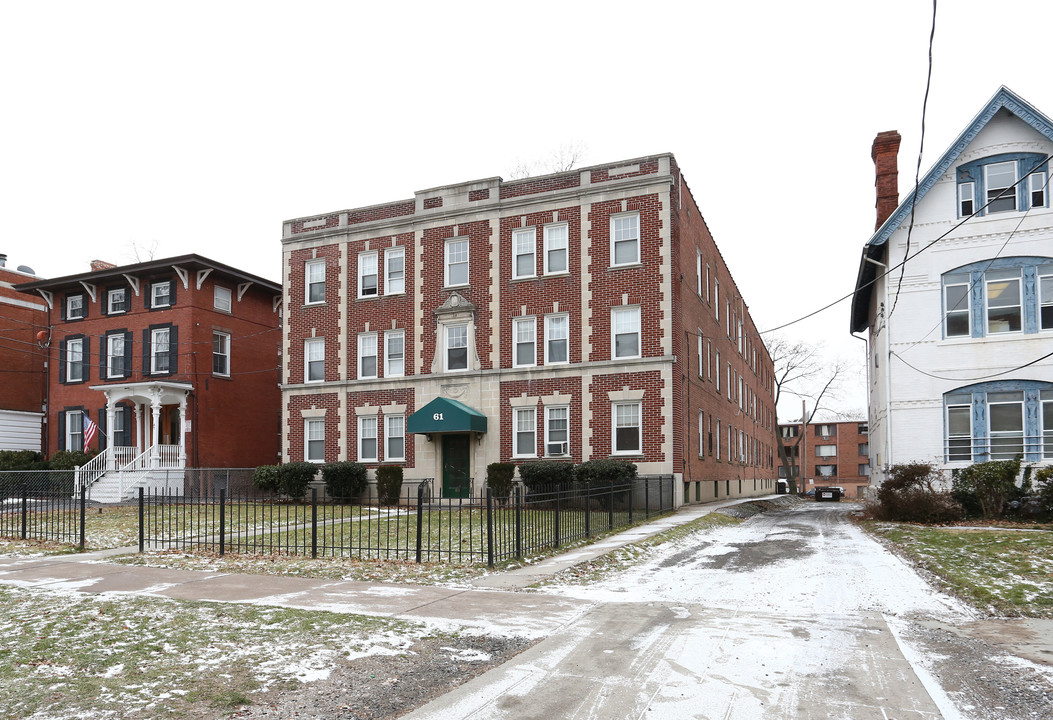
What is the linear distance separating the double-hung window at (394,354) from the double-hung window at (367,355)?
0.57 metres

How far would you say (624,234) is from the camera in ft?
90.3

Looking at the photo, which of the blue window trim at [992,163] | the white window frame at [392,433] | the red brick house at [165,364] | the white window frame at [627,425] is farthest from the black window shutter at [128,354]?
the blue window trim at [992,163]

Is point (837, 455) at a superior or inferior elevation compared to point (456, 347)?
inferior

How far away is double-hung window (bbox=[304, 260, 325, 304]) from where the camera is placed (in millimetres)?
32594

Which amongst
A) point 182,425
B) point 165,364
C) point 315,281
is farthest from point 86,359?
point 315,281

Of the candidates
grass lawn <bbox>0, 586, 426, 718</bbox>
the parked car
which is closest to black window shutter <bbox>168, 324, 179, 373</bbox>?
grass lawn <bbox>0, 586, 426, 718</bbox>

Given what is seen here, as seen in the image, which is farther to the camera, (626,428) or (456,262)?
(456,262)

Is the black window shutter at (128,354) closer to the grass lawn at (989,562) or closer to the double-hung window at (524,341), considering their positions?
the double-hung window at (524,341)

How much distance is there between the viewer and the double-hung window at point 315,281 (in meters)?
32.6

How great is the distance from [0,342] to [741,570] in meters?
39.1

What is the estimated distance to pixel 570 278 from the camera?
2795 centimetres

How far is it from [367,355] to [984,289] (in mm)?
21225

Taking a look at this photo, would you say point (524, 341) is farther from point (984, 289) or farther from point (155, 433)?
point (155, 433)

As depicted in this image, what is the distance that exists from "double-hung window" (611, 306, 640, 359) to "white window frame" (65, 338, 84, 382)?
25.8 meters
